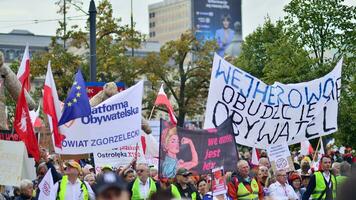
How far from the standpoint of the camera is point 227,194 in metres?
14.6

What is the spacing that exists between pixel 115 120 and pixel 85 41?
2791 cm

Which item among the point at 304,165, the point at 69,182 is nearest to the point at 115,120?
the point at 69,182

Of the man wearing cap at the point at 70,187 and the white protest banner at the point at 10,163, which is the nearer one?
the white protest banner at the point at 10,163

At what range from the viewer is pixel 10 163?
11938 mm

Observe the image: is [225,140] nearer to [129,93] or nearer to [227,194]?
[227,194]

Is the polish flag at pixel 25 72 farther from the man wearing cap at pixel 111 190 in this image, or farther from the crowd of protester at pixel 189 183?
the man wearing cap at pixel 111 190

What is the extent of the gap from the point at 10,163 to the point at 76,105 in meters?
2.43

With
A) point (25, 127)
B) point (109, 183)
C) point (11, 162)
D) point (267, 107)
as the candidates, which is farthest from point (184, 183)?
point (109, 183)

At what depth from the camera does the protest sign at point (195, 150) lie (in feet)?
46.0

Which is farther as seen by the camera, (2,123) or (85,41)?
(85,41)

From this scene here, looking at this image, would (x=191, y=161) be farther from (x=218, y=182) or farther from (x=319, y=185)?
(x=319, y=185)

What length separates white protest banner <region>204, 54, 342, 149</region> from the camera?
58.5ft

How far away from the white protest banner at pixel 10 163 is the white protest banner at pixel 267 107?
580cm

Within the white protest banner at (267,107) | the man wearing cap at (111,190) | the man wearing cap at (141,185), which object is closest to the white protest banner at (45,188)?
the man wearing cap at (141,185)
